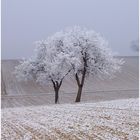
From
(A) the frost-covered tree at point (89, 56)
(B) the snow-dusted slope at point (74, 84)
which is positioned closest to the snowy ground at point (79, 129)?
(A) the frost-covered tree at point (89, 56)

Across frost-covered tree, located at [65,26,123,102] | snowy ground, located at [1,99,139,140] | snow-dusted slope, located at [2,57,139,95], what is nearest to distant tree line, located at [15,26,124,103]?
frost-covered tree, located at [65,26,123,102]

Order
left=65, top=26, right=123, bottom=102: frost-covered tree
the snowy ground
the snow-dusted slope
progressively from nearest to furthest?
the snowy ground, left=65, top=26, right=123, bottom=102: frost-covered tree, the snow-dusted slope

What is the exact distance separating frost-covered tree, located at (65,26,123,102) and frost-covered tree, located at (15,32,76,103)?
1.30 metres

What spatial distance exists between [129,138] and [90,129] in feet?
8.56

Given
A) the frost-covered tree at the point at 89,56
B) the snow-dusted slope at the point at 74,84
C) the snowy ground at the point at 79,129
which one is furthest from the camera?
the snow-dusted slope at the point at 74,84

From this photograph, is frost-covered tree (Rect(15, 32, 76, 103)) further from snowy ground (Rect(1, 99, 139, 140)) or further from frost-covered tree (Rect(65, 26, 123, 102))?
snowy ground (Rect(1, 99, 139, 140))

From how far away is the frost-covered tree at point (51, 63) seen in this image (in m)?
45.2

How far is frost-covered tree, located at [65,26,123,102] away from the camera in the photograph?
4272cm

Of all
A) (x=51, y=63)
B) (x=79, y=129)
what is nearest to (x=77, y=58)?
(x=51, y=63)

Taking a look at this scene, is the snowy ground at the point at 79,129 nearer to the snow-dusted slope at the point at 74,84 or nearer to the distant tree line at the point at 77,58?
the distant tree line at the point at 77,58

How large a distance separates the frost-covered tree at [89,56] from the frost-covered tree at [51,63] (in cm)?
130

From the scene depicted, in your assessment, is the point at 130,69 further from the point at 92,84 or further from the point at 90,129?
the point at 90,129

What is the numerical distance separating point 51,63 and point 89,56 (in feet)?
24.9

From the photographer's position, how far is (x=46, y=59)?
52750mm
